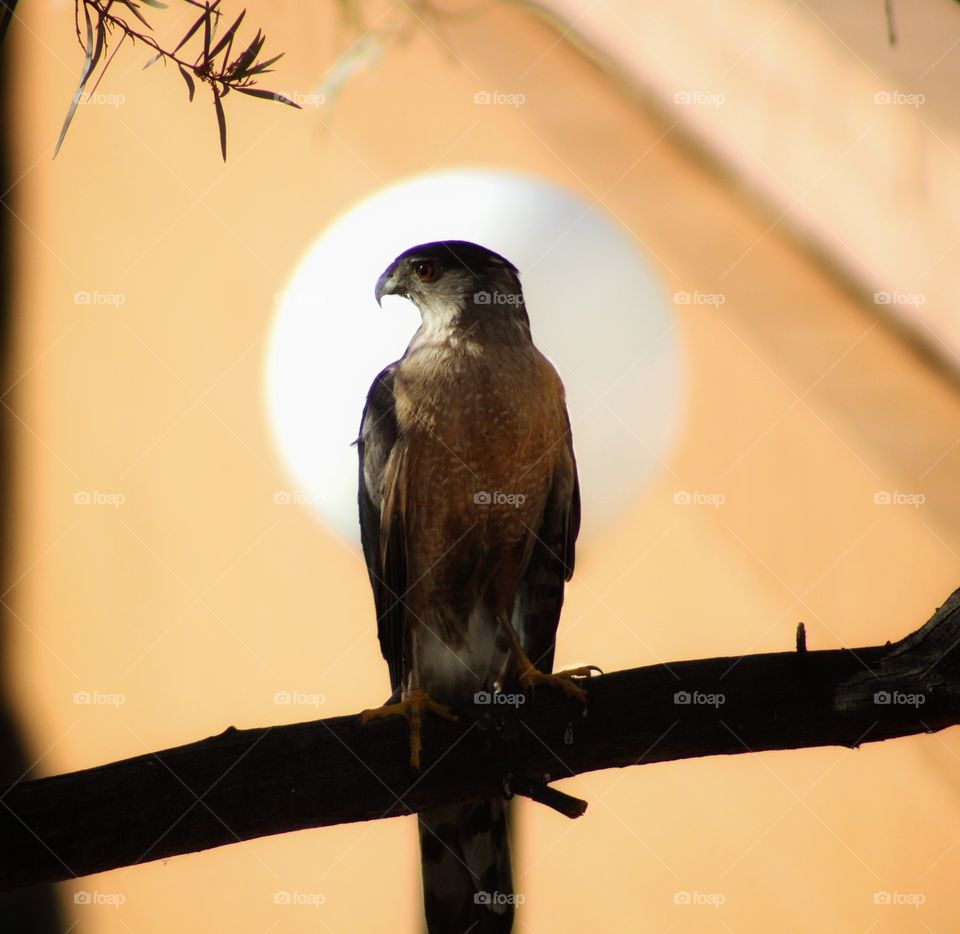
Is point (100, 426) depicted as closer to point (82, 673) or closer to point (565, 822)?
point (82, 673)

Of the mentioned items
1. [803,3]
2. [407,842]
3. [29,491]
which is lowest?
[407,842]

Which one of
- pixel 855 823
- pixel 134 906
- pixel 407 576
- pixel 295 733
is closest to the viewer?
pixel 295 733

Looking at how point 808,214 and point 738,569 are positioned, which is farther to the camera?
point 808,214

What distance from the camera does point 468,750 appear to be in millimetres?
2018

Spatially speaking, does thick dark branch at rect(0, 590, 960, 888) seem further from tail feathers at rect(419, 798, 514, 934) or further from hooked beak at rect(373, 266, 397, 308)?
hooked beak at rect(373, 266, 397, 308)

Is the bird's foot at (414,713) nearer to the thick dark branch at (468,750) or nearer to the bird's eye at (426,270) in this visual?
the thick dark branch at (468,750)

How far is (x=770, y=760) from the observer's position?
340 centimetres

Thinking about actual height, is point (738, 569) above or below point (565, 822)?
above

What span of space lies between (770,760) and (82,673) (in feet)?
9.24

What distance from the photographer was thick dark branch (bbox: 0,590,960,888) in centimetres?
173

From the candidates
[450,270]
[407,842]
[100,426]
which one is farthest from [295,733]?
[100,426]

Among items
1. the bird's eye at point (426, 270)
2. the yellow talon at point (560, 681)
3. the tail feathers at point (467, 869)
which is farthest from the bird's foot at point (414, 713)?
the bird's eye at point (426, 270)

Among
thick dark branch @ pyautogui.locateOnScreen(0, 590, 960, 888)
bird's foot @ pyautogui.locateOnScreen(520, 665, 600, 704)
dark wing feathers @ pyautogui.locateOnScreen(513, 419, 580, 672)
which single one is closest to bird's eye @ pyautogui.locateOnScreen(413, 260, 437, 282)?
dark wing feathers @ pyautogui.locateOnScreen(513, 419, 580, 672)

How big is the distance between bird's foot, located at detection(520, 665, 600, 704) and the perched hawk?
1cm
